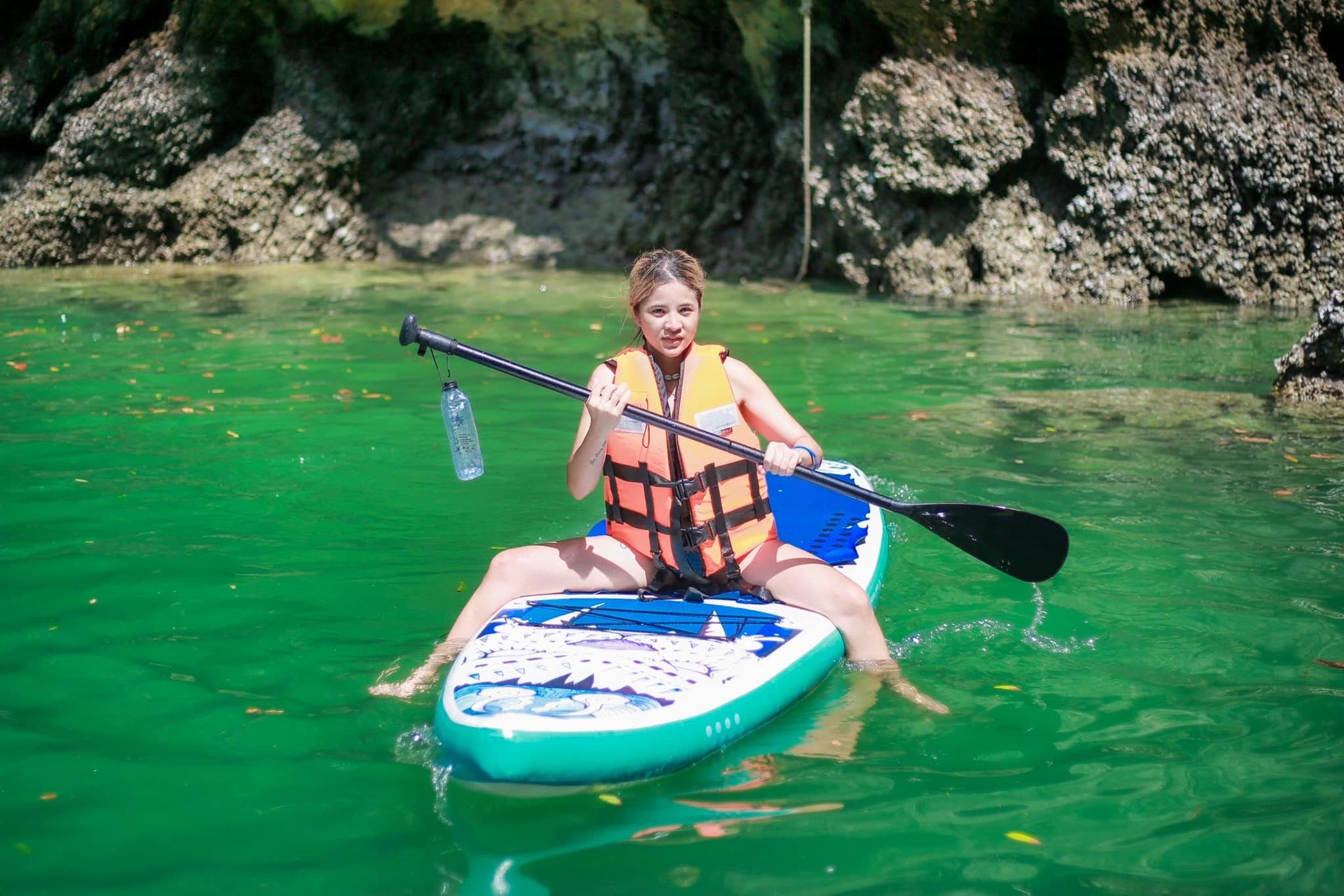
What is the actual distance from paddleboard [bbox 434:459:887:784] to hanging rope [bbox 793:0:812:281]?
712 cm

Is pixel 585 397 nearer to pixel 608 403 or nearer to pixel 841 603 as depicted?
pixel 608 403

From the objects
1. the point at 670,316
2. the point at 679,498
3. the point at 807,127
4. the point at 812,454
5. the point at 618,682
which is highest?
the point at 807,127

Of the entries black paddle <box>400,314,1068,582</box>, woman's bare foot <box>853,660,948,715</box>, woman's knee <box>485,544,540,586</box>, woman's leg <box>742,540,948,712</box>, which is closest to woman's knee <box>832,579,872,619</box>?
woman's leg <box>742,540,948,712</box>

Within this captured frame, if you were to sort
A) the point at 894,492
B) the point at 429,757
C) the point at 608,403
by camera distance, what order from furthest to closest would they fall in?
the point at 894,492, the point at 608,403, the point at 429,757

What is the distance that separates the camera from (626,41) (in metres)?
11.8

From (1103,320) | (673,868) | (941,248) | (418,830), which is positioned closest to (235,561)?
(418,830)

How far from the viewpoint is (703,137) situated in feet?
38.8

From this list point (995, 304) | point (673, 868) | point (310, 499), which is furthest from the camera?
point (995, 304)

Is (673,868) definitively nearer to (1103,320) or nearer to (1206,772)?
(1206,772)

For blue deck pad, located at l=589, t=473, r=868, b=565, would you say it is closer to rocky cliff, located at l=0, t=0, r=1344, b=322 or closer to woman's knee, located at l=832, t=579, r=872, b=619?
woman's knee, located at l=832, t=579, r=872, b=619

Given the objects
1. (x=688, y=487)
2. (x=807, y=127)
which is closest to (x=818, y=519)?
(x=688, y=487)

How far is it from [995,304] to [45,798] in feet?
26.1

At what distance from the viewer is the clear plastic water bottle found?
10.8 feet

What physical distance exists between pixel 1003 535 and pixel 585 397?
4.20ft
